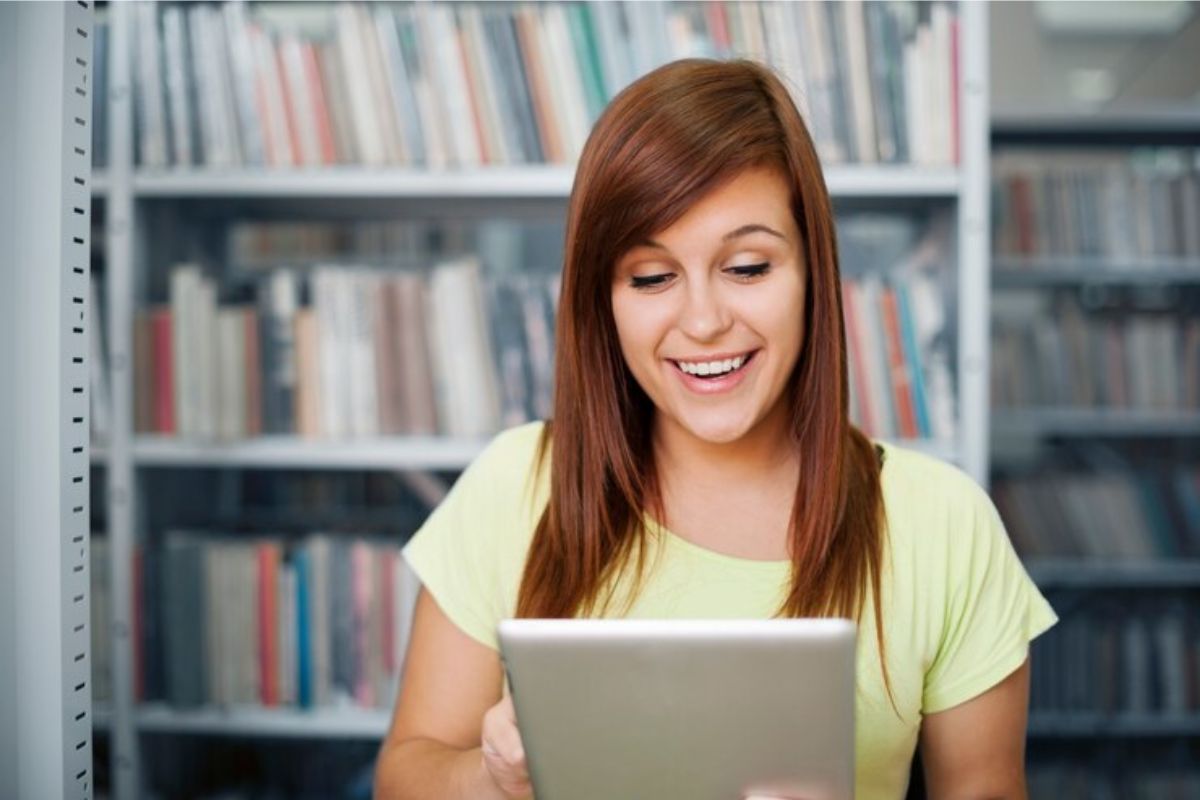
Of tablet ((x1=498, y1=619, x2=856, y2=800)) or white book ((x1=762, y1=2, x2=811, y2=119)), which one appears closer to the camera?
tablet ((x1=498, y1=619, x2=856, y2=800))

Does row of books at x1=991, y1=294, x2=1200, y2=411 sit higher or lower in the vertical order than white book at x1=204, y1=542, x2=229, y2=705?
higher

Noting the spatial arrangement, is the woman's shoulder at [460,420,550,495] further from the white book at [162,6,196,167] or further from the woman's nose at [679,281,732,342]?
the white book at [162,6,196,167]

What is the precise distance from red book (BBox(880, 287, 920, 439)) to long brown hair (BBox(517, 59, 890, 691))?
0.60m

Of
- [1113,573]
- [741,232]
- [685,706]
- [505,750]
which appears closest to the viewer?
[685,706]

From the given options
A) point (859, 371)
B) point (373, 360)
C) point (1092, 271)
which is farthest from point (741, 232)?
Answer: point (1092, 271)

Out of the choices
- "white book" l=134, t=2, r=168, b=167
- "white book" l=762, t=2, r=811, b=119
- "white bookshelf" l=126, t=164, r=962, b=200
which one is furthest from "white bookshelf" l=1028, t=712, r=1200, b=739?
"white book" l=134, t=2, r=168, b=167

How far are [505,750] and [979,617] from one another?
474 millimetres

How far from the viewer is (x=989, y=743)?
3.09 feet

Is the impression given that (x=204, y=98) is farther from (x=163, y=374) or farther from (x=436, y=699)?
(x=436, y=699)

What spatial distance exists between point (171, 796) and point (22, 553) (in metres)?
1.38

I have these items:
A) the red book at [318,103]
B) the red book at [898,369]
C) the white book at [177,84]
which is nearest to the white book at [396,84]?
the red book at [318,103]

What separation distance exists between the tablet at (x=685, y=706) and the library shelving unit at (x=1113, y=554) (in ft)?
6.67

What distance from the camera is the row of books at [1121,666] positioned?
8.13 ft

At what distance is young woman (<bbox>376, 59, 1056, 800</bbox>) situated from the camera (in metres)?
0.90
